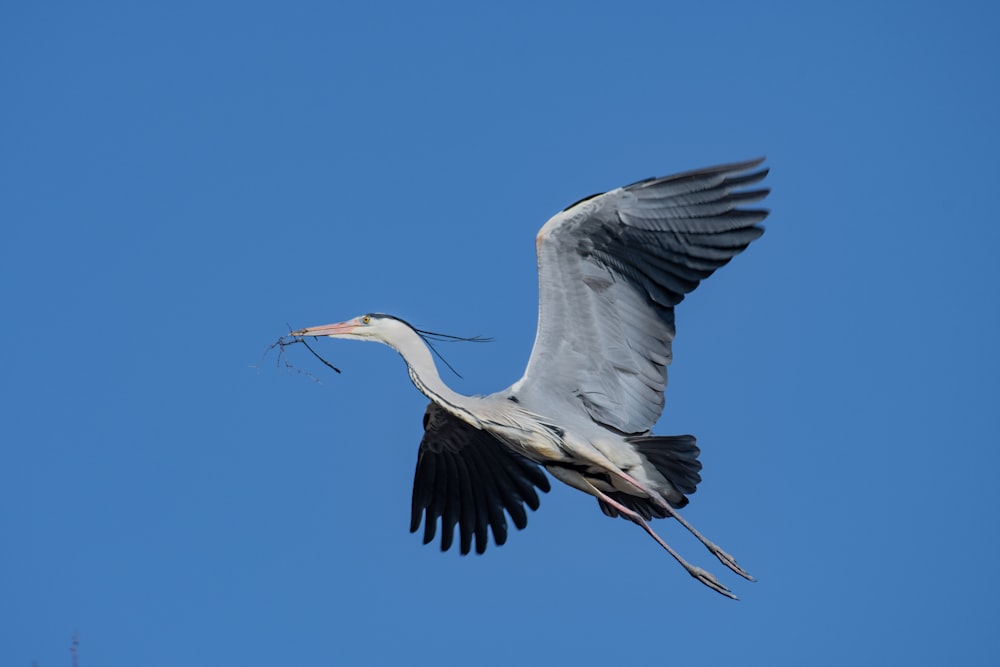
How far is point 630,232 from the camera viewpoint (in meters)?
9.45

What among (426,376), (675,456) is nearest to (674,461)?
(675,456)

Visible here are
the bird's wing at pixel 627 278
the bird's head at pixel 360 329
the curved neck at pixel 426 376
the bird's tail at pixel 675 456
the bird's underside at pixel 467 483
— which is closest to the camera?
the bird's wing at pixel 627 278

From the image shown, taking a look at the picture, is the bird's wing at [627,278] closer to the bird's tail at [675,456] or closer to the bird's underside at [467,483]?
the bird's tail at [675,456]

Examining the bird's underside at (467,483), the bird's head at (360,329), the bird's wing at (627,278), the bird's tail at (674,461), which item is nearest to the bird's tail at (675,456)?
the bird's tail at (674,461)

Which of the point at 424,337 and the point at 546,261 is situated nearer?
the point at 546,261

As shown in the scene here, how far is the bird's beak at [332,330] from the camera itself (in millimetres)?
10656

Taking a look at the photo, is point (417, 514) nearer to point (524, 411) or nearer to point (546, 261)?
point (524, 411)

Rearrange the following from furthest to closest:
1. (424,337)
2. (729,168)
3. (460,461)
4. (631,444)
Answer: (460,461) < (424,337) < (631,444) < (729,168)

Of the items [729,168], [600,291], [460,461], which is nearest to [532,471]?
[460,461]

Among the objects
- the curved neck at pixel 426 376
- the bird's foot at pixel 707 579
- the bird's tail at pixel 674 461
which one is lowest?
the bird's foot at pixel 707 579

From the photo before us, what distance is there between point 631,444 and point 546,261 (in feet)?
4.98

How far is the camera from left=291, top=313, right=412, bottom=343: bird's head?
10.6 metres

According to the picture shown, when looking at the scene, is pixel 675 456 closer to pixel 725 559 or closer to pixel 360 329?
pixel 725 559

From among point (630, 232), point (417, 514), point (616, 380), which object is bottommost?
point (417, 514)
